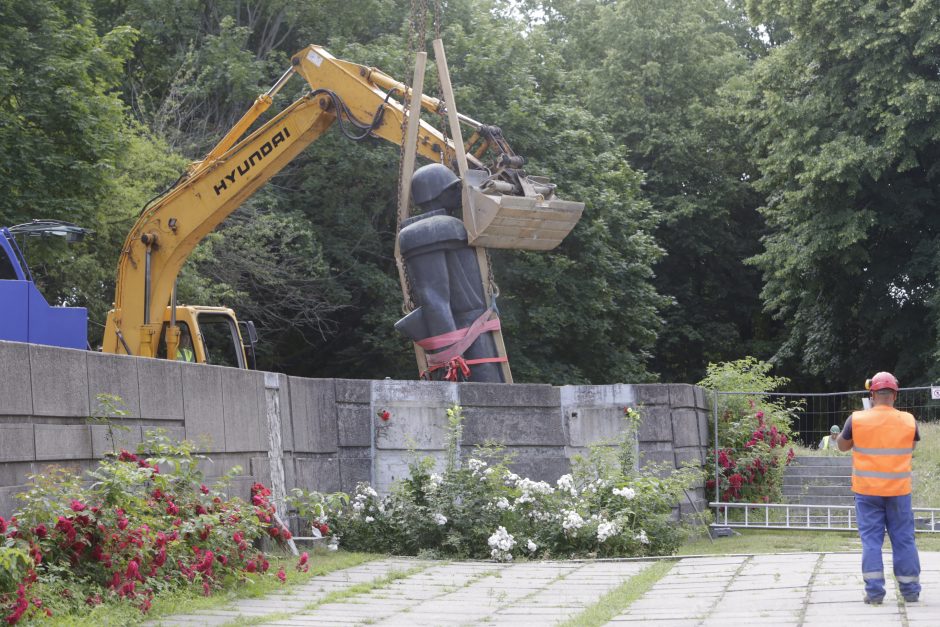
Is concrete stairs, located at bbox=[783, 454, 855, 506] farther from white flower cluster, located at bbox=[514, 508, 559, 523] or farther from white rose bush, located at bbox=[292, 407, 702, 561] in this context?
white flower cluster, located at bbox=[514, 508, 559, 523]

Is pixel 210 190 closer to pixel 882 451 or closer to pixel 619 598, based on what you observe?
pixel 619 598

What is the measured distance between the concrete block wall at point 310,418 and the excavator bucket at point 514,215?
212 centimetres

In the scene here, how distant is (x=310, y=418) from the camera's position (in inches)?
443

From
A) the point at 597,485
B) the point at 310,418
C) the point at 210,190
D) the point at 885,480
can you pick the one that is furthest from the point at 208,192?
the point at 885,480

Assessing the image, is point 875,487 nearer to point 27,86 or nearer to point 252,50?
point 27,86

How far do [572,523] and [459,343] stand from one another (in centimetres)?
375

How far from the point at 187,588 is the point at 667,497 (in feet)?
16.9

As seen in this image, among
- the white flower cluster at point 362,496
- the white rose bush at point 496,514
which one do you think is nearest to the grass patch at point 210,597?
the white rose bush at point 496,514

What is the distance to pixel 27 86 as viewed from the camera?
62.0 feet

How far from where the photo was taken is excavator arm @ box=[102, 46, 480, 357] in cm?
1588

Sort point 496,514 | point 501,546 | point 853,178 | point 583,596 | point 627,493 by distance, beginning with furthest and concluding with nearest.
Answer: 1. point 853,178
2. point 627,493
3. point 496,514
4. point 501,546
5. point 583,596

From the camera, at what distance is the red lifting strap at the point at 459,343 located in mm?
13930

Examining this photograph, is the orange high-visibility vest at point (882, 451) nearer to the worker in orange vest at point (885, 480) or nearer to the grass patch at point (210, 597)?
the worker in orange vest at point (885, 480)

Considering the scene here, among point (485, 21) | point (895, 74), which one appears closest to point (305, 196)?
point (485, 21)
